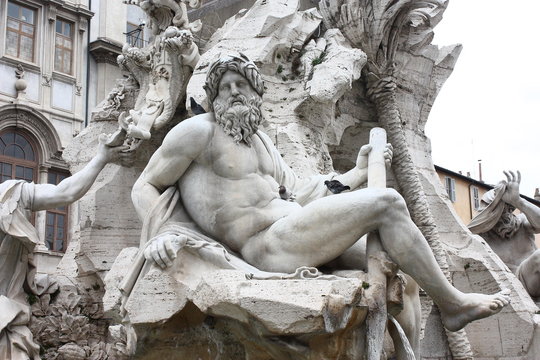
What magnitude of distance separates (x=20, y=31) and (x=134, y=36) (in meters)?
3.29

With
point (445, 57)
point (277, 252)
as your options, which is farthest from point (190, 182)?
point (445, 57)

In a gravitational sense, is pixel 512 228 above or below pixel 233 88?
below

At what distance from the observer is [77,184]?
6598mm

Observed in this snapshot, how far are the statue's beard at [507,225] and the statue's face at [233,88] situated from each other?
492 centimetres

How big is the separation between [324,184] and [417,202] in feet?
9.01

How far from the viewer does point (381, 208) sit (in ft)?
14.7

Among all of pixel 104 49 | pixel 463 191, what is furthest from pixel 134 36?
pixel 463 191

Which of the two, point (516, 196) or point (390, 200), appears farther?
point (516, 196)

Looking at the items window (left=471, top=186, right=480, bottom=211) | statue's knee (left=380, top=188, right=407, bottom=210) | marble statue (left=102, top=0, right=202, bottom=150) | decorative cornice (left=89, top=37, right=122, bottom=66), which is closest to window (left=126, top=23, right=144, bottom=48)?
decorative cornice (left=89, top=37, right=122, bottom=66)

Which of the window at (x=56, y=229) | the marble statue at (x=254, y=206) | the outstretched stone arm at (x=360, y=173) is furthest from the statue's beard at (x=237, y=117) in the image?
the window at (x=56, y=229)

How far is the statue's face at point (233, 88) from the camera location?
16.2 feet

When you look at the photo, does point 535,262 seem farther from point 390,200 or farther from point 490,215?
point 390,200

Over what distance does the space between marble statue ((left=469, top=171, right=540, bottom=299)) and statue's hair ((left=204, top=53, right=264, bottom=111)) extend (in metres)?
4.59

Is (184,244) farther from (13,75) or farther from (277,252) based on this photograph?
(13,75)
